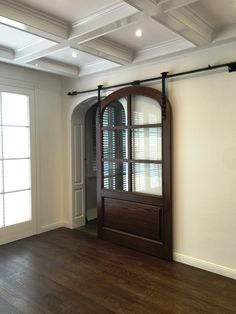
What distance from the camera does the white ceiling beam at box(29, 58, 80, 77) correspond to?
12.5 ft

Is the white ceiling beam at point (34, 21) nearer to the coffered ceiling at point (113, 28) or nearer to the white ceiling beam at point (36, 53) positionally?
the coffered ceiling at point (113, 28)

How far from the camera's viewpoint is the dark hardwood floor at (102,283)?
2.52 m

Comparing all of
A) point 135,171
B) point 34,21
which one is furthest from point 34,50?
point 135,171

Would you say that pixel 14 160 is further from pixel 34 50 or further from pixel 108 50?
pixel 108 50

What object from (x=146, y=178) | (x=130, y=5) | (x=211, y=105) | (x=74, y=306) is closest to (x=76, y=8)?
(x=130, y=5)

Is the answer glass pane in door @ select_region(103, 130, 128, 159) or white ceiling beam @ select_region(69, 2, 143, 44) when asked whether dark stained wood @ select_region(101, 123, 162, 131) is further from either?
white ceiling beam @ select_region(69, 2, 143, 44)

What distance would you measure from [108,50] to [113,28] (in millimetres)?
757

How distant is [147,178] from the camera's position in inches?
147

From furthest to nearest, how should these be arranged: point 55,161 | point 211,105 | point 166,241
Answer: point 55,161 → point 166,241 → point 211,105

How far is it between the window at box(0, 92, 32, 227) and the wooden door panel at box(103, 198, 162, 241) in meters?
1.33

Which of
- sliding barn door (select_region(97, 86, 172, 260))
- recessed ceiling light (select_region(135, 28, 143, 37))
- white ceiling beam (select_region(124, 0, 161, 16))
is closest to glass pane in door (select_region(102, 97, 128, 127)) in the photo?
sliding barn door (select_region(97, 86, 172, 260))

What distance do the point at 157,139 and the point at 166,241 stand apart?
4.40ft

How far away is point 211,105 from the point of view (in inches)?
122

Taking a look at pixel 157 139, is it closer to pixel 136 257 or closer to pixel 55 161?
pixel 136 257
